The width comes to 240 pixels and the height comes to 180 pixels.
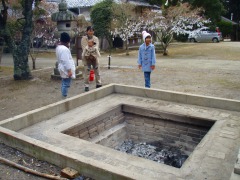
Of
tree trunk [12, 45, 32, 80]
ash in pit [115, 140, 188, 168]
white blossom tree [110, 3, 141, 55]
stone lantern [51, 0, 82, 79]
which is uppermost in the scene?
white blossom tree [110, 3, 141, 55]

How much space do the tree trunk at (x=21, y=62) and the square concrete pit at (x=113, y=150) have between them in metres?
5.23

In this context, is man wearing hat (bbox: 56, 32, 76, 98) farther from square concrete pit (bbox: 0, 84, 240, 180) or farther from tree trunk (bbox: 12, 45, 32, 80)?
tree trunk (bbox: 12, 45, 32, 80)

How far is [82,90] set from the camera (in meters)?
9.22

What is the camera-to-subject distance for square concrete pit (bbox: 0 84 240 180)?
12.0 ft

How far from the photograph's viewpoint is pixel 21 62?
36.1 feet

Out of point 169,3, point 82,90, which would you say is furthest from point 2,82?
point 169,3

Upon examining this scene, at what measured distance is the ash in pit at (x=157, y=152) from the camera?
5724 millimetres

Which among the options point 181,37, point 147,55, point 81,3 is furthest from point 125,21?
point 181,37

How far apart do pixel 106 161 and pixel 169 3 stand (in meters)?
24.4

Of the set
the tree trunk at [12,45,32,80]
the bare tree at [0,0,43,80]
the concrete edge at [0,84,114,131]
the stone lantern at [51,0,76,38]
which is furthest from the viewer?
the stone lantern at [51,0,76,38]

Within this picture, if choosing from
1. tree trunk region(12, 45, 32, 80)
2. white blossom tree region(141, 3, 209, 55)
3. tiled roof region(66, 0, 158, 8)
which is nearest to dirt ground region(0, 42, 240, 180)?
tree trunk region(12, 45, 32, 80)

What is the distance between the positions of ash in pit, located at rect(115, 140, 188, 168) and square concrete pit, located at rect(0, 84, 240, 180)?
81 centimetres

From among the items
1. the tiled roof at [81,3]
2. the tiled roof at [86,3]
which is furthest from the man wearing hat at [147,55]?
the tiled roof at [81,3]

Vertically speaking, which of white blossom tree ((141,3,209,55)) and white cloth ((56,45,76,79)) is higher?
white blossom tree ((141,3,209,55))
